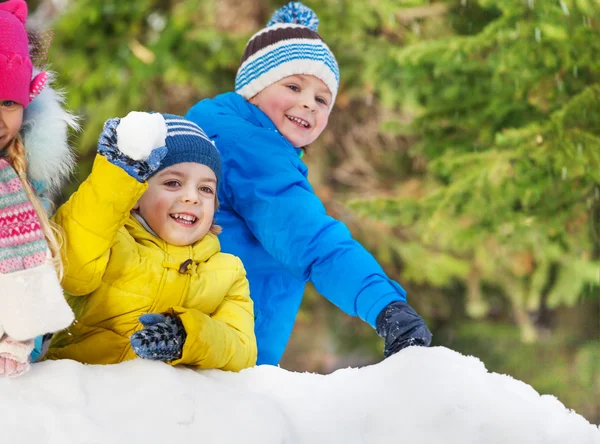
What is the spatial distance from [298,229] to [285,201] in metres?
0.13

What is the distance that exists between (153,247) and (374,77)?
4320 mm

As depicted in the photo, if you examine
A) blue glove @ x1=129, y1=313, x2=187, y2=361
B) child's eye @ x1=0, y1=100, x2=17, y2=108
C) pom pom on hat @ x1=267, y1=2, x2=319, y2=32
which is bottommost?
blue glove @ x1=129, y1=313, x2=187, y2=361

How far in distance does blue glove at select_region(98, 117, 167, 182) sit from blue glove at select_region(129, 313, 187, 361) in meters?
0.38

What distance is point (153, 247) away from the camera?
2352 mm

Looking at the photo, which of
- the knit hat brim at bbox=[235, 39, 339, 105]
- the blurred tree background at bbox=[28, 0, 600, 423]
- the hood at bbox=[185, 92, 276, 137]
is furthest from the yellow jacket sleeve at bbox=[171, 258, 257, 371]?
the blurred tree background at bbox=[28, 0, 600, 423]

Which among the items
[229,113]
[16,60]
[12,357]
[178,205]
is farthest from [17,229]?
[229,113]

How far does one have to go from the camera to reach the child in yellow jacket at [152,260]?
6.79ft

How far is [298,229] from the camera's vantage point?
270 centimetres

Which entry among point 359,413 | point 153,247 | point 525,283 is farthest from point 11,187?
point 525,283

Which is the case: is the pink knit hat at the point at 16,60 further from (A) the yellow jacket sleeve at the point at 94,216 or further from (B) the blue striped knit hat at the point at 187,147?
(B) the blue striped knit hat at the point at 187,147

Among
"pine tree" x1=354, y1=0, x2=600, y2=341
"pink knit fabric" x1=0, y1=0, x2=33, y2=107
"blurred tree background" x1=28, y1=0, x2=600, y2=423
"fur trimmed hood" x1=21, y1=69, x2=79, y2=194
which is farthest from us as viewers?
"blurred tree background" x1=28, y1=0, x2=600, y2=423

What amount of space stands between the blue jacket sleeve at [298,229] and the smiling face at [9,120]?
964mm

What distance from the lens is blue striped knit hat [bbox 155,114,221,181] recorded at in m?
2.40

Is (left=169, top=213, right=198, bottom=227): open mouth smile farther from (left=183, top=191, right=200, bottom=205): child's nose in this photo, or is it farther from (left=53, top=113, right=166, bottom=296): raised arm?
(left=53, top=113, right=166, bottom=296): raised arm
